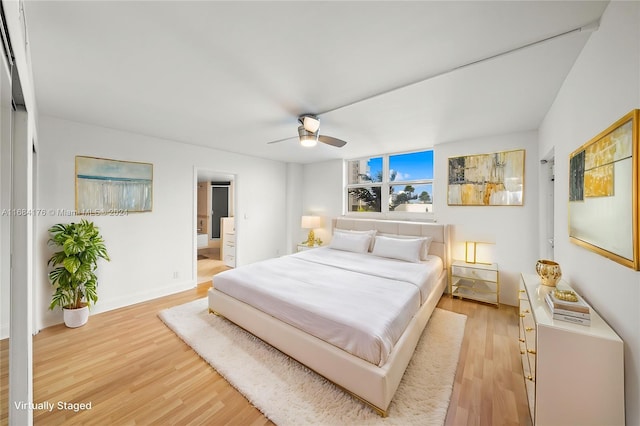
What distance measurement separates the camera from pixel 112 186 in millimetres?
3221

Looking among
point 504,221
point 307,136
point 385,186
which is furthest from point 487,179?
point 307,136

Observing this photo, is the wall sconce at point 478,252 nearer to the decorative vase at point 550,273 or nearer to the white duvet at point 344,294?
the white duvet at point 344,294

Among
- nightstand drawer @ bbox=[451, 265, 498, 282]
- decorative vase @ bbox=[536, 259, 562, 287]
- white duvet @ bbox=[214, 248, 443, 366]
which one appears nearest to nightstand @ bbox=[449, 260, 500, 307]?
nightstand drawer @ bbox=[451, 265, 498, 282]

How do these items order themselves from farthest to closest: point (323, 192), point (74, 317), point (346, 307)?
point (323, 192)
point (74, 317)
point (346, 307)

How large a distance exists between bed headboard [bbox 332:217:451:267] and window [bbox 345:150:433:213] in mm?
416

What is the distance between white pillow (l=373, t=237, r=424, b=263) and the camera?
3.54 metres

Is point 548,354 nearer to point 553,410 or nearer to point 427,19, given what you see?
point 553,410

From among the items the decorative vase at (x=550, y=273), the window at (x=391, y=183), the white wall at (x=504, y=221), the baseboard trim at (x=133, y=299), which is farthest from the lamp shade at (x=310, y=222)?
the decorative vase at (x=550, y=273)

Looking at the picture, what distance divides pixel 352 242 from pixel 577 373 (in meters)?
3.08

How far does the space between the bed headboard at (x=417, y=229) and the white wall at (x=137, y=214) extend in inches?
97.2

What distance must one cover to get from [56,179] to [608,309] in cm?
506

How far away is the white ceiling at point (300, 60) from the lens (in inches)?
50.4

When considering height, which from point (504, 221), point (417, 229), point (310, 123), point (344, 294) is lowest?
point (344, 294)

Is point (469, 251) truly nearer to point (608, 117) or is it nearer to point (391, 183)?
point (391, 183)
